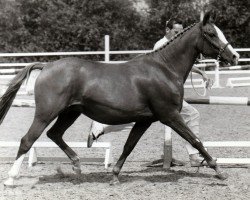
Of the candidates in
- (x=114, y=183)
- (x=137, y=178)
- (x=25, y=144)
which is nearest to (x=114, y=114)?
(x=114, y=183)

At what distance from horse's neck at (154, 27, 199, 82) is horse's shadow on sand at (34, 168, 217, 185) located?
50.1 inches

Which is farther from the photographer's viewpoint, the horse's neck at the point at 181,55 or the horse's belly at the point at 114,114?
the horse's neck at the point at 181,55

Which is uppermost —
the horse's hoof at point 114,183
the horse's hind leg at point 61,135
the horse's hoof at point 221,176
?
the horse's hind leg at point 61,135

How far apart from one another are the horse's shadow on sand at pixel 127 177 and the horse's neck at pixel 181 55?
4.17 ft

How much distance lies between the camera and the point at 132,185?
Answer: 6055mm

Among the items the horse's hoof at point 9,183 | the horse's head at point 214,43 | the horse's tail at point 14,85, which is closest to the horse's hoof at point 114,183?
the horse's hoof at point 9,183

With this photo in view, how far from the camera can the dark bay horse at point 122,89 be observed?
5922 mm

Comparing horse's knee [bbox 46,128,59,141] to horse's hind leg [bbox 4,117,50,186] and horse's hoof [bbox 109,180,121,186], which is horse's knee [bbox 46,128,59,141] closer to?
horse's hind leg [bbox 4,117,50,186]

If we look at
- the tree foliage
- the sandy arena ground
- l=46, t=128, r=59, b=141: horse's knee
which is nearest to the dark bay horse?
the sandy arena ground

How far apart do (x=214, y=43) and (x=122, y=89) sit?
4.01ft

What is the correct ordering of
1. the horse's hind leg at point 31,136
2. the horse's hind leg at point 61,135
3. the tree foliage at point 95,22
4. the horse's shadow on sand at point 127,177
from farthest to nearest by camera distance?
the tree foliage at point 95,22 → the horse's hind leg at point 61,135 → the horse's shadow on sand at point 127,177 → the horse's hind leg at point 31,136

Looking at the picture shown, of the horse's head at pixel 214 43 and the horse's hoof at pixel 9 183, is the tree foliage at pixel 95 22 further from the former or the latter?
the horse's hoof at pixel 9 183

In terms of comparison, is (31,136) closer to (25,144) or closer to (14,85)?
(25,144)

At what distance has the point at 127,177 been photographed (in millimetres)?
6574
